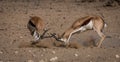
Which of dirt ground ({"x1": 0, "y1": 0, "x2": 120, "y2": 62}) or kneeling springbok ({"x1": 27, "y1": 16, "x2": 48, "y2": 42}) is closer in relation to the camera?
dirt ground ({"x1": 0, "y1": 0, "x2": 120, "y2": 62})

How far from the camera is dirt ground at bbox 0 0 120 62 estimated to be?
30.8 ft

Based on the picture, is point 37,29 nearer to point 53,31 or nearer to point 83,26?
point 83,26

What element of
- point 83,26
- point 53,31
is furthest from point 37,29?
point 53,31

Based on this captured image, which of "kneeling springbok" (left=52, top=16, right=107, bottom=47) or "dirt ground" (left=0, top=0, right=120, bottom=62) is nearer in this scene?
"dirt ground" (left=0, top=0, right=120, bottom=62)

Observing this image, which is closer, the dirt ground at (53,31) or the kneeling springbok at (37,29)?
the dirt ground at (53,31)

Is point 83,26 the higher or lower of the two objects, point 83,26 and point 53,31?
the higher

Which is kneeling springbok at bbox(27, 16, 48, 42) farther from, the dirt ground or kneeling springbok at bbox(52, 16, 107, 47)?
kneeling springbok at bbox(52, 16, 107, 47)

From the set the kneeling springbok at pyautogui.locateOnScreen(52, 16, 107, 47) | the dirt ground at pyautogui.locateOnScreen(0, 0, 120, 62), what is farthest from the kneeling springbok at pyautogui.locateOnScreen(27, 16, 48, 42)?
the kneeling springbok at pyautogui.locateOnScreen(52, 16, 107, 47)

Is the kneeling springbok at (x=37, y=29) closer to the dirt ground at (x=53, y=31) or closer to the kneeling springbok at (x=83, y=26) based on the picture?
the dirt ground at (x=53, y=31)

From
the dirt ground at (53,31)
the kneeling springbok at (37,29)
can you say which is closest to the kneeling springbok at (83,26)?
the dirt ground at (53,31)

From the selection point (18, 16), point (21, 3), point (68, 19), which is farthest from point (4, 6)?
point (68, 19)

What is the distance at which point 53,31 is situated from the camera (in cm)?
1362

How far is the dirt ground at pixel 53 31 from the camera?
939 cm

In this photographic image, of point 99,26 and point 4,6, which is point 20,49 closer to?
point 99,26
